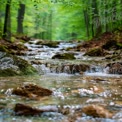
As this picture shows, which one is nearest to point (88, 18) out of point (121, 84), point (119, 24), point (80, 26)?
point (80, 26)

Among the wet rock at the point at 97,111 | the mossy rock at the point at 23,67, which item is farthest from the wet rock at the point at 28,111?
the mossy rock at the point at 23,67

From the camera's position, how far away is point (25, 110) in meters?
4.50

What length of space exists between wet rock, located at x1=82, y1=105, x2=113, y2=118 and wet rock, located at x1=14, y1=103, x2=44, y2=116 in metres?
0.68

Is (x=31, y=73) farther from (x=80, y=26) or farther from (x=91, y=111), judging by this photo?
(x=80, y=26)

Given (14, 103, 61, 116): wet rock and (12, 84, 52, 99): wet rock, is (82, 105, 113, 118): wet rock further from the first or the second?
(12, 84, 52, 99): wet rock

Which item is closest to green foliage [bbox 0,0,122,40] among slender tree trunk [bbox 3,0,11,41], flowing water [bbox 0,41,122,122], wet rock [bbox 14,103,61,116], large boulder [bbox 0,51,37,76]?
slender tree trunk [bbox 3,0,11,41]

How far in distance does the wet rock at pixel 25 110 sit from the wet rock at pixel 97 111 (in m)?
0.68

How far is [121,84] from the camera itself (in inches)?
275

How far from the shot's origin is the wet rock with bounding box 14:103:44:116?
4457mm

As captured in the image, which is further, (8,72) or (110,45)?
(110,45)

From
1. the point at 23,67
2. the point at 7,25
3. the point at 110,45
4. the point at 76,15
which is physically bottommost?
the point at 23,67

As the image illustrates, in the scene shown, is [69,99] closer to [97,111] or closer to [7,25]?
[97,111]

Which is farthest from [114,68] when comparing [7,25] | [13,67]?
[7,25]

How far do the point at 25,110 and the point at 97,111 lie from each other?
1053mm
